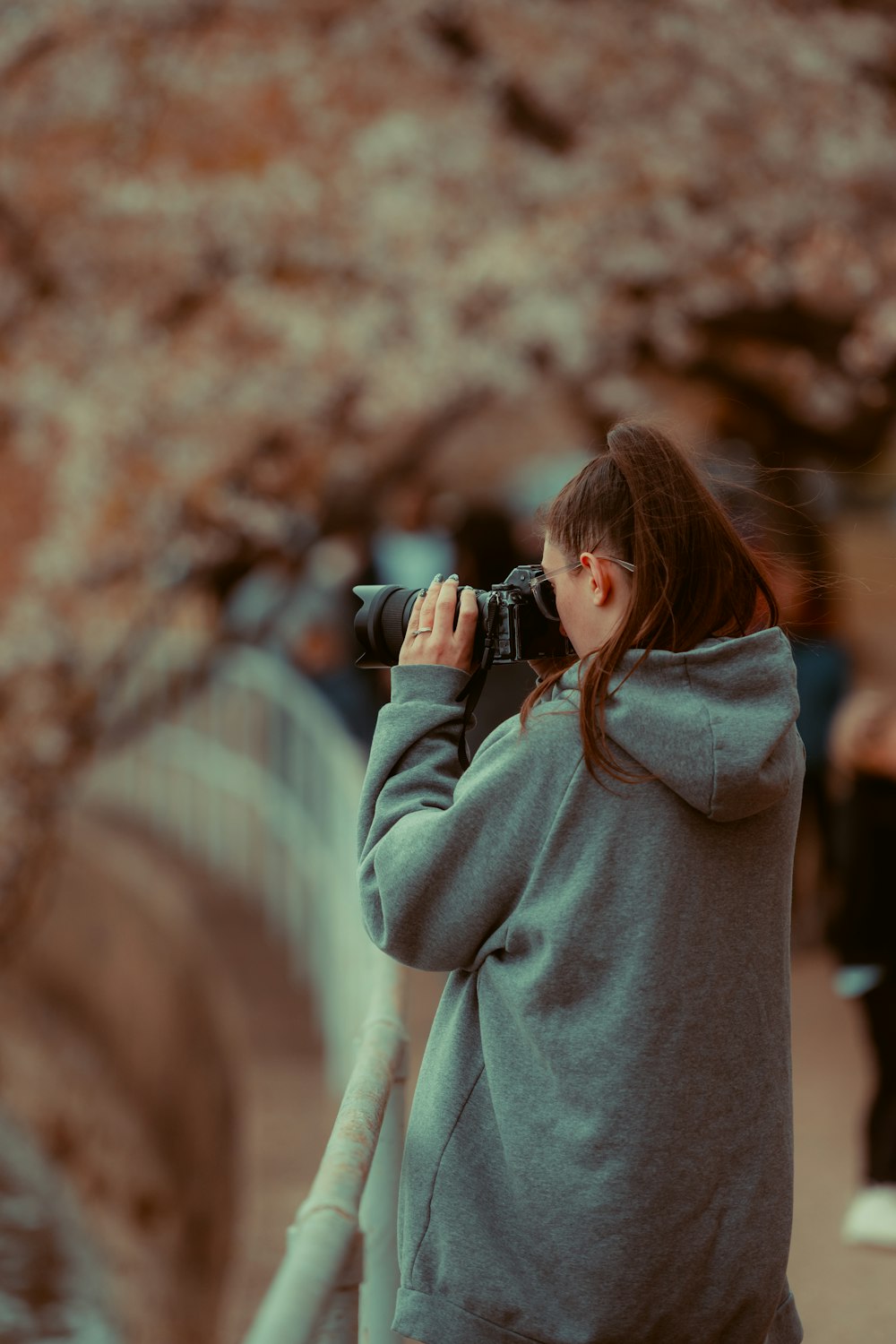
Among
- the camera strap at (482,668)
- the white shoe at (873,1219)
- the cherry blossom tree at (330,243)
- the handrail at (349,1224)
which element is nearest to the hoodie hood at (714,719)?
the camera strap at (482,668)

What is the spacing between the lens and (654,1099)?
3.64 ft

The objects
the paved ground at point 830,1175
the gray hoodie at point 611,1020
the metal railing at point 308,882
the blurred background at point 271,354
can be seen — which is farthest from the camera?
the blurred background at point 271,354

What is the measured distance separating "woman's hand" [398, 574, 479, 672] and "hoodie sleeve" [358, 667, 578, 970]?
0.06 metres

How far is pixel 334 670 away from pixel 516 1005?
472 cm

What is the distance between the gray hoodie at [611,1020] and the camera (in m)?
1.11

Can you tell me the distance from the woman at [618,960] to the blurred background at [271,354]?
3.58 m

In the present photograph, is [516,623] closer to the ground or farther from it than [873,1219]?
farther from it

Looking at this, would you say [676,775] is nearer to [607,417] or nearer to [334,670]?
[334,670]

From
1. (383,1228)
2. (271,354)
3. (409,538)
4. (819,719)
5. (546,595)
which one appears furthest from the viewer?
(271,354)

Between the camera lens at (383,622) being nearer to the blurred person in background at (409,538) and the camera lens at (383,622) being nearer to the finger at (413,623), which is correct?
the finger at (413,623)

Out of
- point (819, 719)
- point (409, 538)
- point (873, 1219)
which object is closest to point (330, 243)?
point (409, 538)

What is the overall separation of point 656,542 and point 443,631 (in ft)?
0.73

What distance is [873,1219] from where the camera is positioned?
3096 millimetres

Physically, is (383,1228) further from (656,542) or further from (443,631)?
(656,542)
